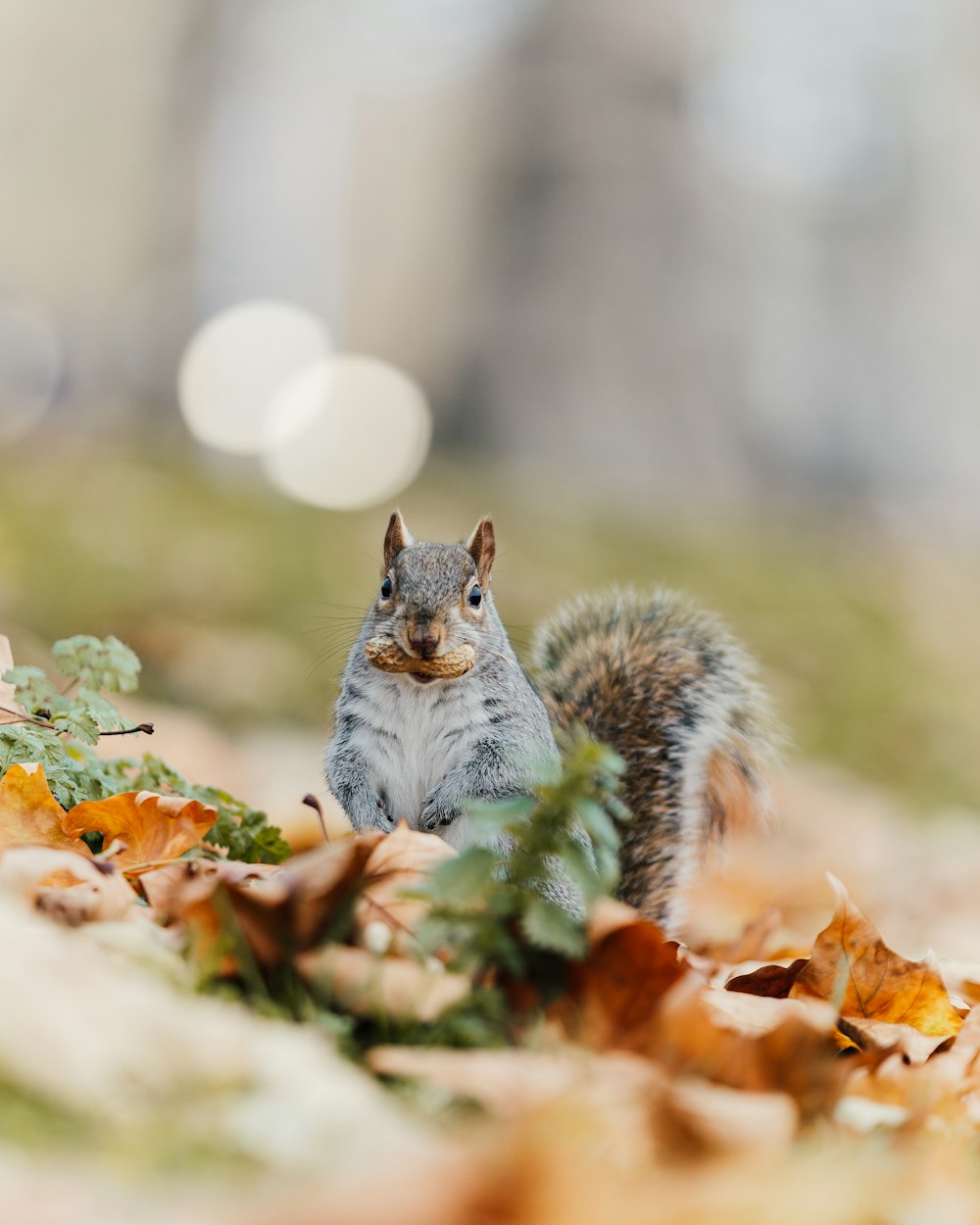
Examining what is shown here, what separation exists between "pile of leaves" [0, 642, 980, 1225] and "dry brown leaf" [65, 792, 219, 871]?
0.12 ft

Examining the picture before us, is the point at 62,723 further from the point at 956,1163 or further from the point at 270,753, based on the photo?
the point at 270,753

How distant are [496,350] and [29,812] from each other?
589cm

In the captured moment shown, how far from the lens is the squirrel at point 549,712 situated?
1765 mm

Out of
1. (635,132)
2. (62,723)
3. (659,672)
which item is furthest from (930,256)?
(62,723)

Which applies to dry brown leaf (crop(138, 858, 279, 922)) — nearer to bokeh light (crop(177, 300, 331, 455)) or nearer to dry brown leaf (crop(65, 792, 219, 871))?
dry brown leaf (crop(65, 792, 219, 871))

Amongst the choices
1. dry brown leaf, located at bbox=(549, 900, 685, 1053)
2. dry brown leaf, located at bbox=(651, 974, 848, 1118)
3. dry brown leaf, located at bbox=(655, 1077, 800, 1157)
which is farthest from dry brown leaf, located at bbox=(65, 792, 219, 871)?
dry brown leaf, located at bbox=(655, 1077, 800, 1157)

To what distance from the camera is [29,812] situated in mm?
1443

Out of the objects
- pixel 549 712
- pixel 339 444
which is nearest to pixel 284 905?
pixel 549 712

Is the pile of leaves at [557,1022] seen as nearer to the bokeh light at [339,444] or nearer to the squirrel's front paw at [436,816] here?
the squirrel's front paw at [436,816]

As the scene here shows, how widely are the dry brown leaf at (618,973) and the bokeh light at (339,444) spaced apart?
478 cm

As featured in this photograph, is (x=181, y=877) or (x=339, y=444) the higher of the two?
(x=339, y=444)

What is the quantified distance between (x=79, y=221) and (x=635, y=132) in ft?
10.6

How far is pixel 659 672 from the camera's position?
216 centimetres

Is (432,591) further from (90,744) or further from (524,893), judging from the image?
(524,893)
